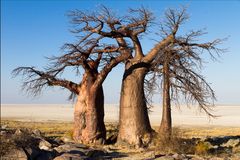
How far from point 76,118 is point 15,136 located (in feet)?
18.2

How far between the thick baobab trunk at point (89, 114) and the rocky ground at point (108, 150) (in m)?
0.84

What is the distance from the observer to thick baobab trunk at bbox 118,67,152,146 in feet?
58.9

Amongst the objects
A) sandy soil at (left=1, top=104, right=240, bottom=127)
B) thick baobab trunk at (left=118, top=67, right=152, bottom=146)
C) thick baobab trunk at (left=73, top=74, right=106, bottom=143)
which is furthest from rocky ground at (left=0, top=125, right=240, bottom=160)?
sandy soil at (left=1, top=104, right=240, bottom=127)

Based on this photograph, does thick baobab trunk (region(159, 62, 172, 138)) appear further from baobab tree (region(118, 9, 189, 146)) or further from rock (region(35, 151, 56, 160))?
rock (region(35, 151, 56, 160))

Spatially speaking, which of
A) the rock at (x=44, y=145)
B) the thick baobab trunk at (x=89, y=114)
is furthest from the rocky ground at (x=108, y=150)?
the thick baobab trunk at (x=89, y=114)

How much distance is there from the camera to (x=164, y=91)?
58.4 feet

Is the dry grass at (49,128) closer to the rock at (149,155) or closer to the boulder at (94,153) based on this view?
the boulder at (94,153)

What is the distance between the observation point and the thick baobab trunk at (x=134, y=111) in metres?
18.0

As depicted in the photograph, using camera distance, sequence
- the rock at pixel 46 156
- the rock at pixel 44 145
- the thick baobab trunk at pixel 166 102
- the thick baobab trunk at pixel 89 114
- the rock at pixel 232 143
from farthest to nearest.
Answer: the thick baobab trunk at pixel 89 114, the rock at pixel 232 143, the thick baobab trunk at pixel 166 102, the rock at pixel 44 145, the rock at pixel 46 156

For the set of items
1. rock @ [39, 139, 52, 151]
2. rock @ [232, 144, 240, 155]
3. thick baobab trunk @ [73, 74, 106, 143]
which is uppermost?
thick baobab trunk @ [73, 74, 106, 143]

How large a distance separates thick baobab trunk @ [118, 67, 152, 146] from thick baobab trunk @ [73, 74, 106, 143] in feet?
3.69

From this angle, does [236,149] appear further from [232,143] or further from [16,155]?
[16,155]

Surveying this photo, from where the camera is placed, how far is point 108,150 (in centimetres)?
1670

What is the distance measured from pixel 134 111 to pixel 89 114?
2039mm
